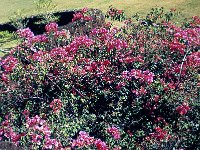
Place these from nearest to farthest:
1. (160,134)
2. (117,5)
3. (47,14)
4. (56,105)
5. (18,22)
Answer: (160,134) < (56,105) < (18,22) < (47,14) < (117,5)

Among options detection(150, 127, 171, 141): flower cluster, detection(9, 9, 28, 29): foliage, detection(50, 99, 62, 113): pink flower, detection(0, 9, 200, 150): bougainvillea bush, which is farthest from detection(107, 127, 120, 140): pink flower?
detection(9, 9, 28, 29): foliage

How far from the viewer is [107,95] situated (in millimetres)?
7449

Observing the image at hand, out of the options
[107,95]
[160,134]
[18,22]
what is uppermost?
[107,95]

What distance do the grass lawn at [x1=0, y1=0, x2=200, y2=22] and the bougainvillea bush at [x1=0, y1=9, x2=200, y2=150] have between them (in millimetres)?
8043

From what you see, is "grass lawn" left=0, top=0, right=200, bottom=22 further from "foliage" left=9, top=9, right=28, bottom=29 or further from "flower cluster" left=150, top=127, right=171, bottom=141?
"flower cluster" left=150, top=127, right=171, bottom=141

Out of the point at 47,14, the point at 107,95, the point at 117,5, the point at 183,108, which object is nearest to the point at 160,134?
the point at 183,108

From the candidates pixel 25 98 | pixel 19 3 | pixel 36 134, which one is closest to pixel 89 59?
pixel 25 98

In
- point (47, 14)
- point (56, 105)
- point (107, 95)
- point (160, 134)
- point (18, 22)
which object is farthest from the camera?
point (47, 14)

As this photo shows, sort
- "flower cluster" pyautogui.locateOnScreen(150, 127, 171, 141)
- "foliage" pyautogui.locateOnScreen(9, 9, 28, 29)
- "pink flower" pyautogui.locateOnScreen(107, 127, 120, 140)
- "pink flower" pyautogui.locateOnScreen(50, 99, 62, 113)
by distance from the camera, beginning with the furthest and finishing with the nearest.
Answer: "foliage" pyautogui.locateOnScreen(9, 9, 28, 29) < "pink flower" pyautogui.locateOnScreen(50, 99, 62, 113) < "pink flower" pyautogui.locateOnScreen(107, 127, 120, 140) < "flower cluster" pyautogui.locateOnScreen(150, 127, 171, 141)

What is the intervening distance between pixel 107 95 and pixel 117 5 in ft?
40.8

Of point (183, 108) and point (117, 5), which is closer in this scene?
point (183, 108)

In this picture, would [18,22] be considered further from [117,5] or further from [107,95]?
[107,95]

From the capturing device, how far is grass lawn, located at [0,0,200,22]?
1642 cm

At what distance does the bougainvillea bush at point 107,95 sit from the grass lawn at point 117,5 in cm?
804
